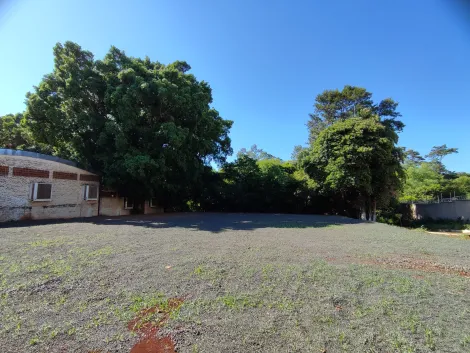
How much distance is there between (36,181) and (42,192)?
1.81 ft

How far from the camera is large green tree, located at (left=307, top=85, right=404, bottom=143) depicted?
2409cm

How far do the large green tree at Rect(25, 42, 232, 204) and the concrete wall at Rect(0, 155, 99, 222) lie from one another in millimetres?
1513

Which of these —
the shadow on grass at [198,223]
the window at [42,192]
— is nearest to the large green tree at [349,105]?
the shadow on grass at [198,223]

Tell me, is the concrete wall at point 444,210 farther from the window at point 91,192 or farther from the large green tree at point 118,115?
the window at point 91,192

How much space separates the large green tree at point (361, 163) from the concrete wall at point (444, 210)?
638 cm

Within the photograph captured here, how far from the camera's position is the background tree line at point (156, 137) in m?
13.0

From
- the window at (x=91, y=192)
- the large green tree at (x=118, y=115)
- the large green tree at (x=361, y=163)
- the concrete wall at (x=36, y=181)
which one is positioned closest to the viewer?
the concrete wall at (x=36, y=181)

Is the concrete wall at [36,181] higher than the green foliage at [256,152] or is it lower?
lower

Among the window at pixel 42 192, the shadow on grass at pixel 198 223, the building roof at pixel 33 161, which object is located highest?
the building roof at pixel 33 161

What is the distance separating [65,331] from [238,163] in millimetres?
19863

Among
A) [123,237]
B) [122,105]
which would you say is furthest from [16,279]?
[122,105]

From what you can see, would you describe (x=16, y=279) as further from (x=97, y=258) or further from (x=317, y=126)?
(x=317, y=126)

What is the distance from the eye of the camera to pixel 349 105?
2544 centimetres

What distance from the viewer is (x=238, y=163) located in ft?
71.7
